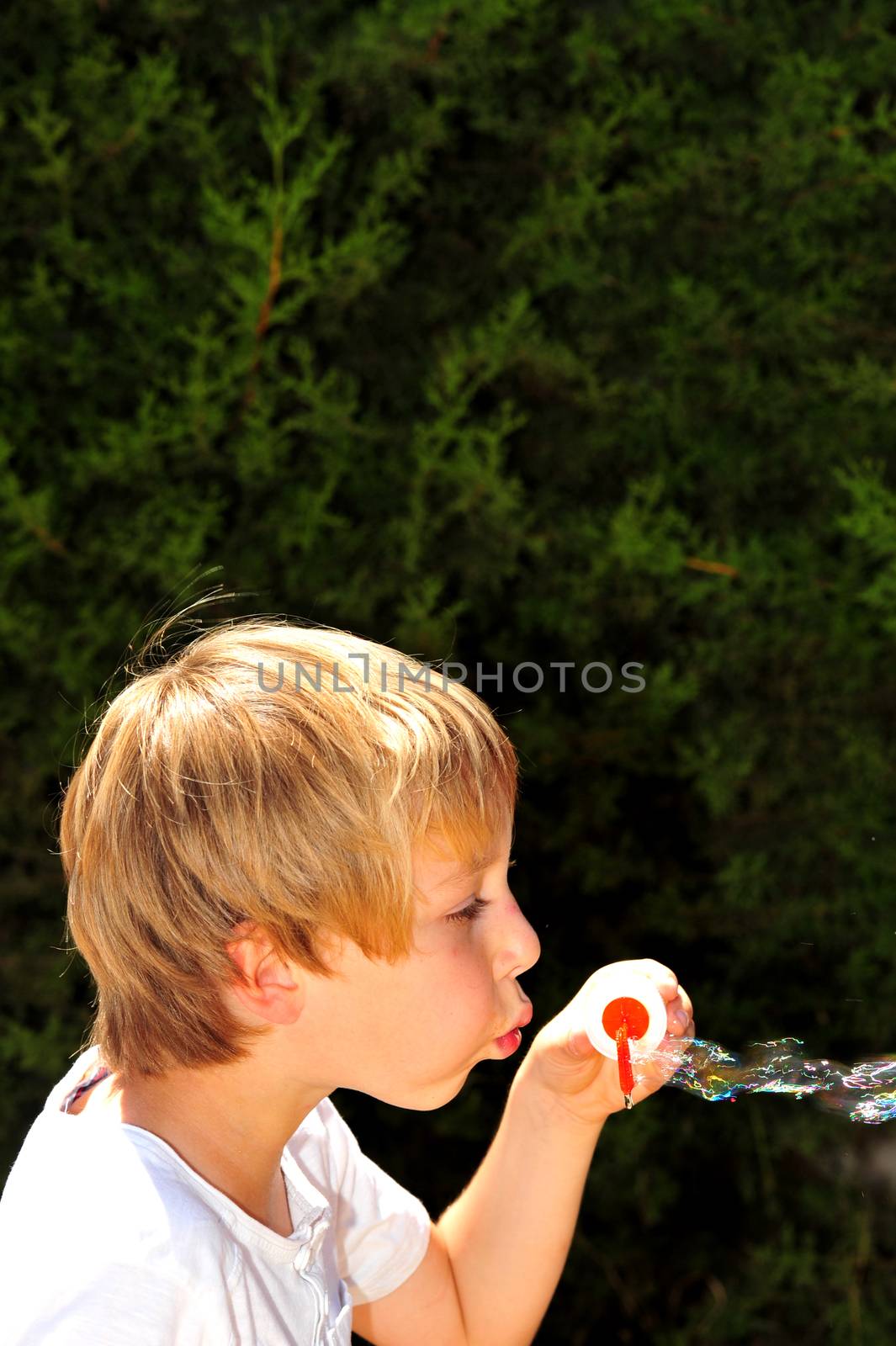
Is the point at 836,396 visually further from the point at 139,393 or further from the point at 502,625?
the point at 139,393

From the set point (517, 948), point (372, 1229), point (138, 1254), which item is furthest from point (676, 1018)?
point (138, 1254)

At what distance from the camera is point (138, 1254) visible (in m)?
0.69

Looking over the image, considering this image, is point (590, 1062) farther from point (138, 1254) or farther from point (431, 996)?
point (138, 1254)

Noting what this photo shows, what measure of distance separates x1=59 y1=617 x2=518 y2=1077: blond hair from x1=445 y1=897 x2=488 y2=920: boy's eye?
1.0 inches

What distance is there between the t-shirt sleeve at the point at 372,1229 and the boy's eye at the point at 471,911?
0.29 m

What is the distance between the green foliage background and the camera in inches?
56.0

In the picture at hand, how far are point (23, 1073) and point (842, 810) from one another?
912mm

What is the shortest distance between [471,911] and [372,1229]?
0.30 metres

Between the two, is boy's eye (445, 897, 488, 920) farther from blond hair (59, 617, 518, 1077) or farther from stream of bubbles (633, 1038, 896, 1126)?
stream of bubbles (633, 1038, 896, 1126)

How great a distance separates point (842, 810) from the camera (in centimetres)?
149

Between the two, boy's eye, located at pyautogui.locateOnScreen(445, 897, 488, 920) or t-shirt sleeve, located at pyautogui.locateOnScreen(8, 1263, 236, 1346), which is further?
boy's eye, located at pyautogui.locateOnScreen(445, 897, 488, 920)

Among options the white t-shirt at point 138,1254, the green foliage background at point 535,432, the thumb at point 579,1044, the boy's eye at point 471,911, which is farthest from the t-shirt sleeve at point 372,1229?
the green foliage background at point 535,432

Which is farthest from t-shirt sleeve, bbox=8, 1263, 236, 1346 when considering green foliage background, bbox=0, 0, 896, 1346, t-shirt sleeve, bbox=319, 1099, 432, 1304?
green foliage background, bbox=0, 0, 896, 1346

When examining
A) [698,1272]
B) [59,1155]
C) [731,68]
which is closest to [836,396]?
[731,68]
